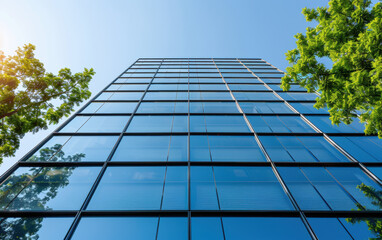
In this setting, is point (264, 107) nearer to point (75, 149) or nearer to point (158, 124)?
point (158, 124)

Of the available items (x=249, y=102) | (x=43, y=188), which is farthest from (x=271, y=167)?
(x=43, y=188)

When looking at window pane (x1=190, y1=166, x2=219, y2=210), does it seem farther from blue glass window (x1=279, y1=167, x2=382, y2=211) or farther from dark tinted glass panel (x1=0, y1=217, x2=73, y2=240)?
dark tinted glass panel (x1=0, y1=217, x2=73, y2=240)

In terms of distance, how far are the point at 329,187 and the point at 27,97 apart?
41.7ft

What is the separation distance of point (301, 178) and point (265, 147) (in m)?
1.78

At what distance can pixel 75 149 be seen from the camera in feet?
25.3

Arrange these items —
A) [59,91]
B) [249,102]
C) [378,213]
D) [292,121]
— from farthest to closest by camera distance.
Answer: [249,102] < [59,91] < [292,121] < [378,213]

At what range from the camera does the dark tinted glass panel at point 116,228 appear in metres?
4.83

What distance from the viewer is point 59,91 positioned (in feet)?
35.7

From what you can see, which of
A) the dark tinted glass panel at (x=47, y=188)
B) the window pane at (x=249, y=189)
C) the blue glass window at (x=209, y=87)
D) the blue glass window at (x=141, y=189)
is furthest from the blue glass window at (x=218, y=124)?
the dark tinted glass panel at (x=47, y=188)

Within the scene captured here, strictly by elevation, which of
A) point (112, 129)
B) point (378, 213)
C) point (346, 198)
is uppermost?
point (112, 129)

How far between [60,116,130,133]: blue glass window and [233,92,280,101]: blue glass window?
23.2 ft

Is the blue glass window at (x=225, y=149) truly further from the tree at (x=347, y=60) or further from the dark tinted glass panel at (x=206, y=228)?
the tree at (x=347, y=60)

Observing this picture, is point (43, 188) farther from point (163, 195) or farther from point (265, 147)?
point (265, 147)

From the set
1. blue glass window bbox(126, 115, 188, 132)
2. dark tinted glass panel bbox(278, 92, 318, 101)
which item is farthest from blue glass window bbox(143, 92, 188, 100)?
dark tinted glass panel bbox(278, 92, 318, 101)
